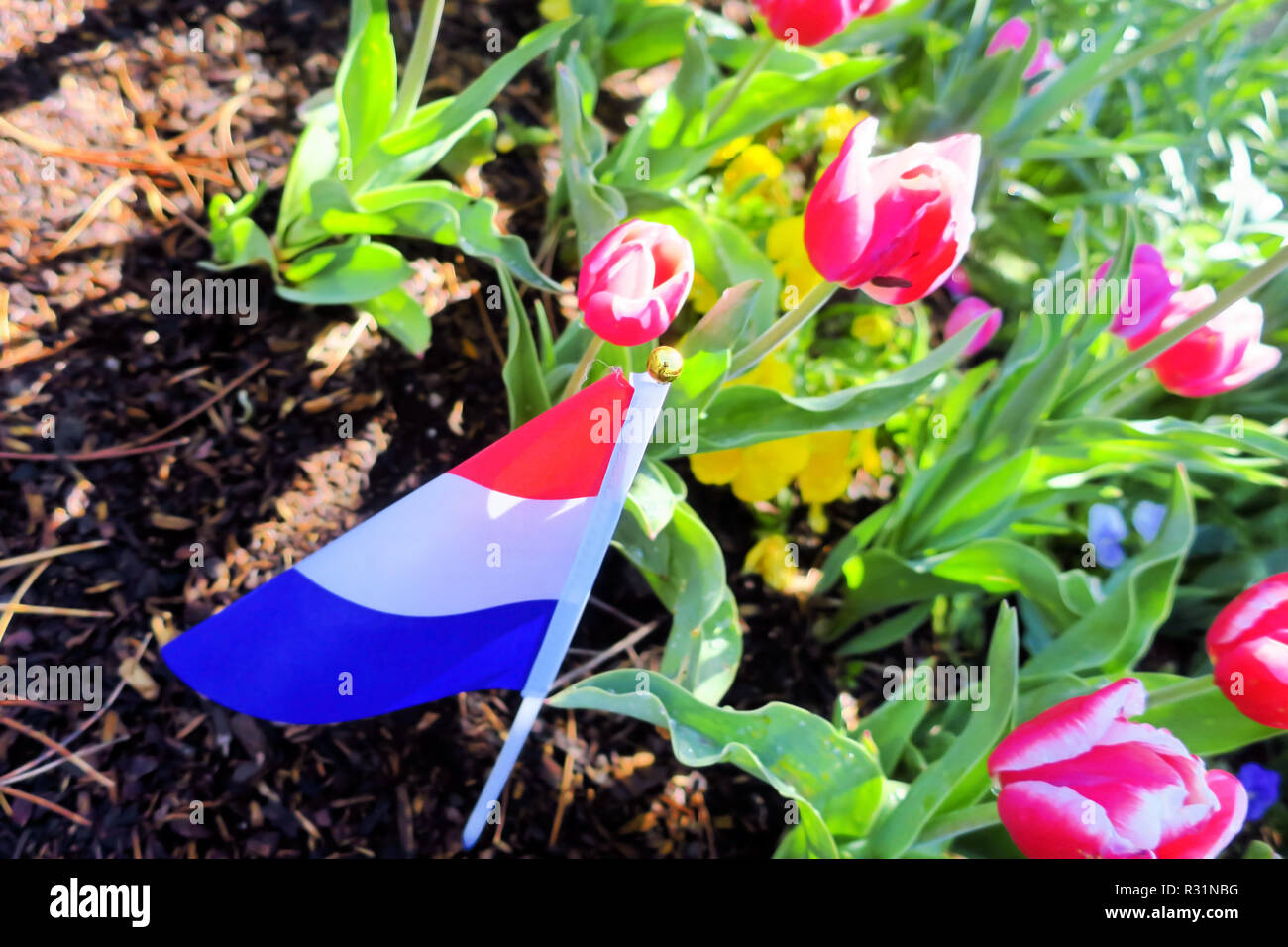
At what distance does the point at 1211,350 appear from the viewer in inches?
49.9

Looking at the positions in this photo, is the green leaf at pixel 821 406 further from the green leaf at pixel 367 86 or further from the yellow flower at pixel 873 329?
the green leaf at pixel 367 86

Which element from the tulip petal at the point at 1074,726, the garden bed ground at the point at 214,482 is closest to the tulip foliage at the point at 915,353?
the tulip petal at the point at 1074,726

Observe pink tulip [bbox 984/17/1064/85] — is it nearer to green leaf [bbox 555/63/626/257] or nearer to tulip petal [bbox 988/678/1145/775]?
green leaf [bbox 555/63/626/257]

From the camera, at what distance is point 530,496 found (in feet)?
3.10

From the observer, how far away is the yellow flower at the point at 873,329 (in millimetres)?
1698

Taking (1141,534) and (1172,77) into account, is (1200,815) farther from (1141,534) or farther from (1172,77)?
(1172,77)

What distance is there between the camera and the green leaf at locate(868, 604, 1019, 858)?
3.34 ft

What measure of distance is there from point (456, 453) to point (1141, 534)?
3.99 feet

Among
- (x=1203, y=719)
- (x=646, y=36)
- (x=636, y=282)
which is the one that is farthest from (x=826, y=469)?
(x=646, y=36)

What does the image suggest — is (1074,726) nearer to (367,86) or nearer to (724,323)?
(724,323)

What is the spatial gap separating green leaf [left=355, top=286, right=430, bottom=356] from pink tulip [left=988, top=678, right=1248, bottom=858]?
100 cm

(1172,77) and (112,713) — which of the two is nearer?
(112,713)

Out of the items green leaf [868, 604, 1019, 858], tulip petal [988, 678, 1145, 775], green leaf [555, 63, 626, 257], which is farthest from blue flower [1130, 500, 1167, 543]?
green leaf [555, 63, 626, 257]
